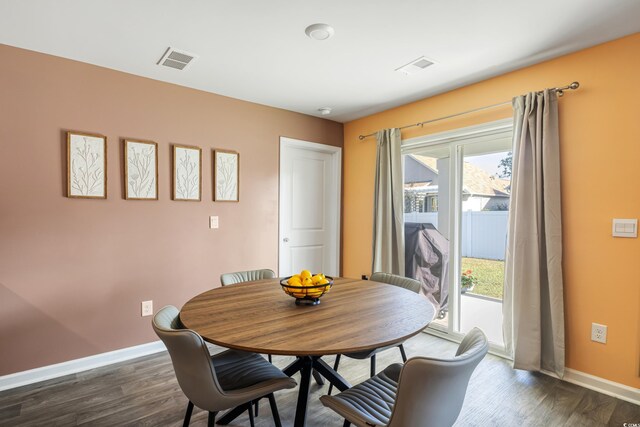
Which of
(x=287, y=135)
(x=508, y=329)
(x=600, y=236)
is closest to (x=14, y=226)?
(x=287, y=135)

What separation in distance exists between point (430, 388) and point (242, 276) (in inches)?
72.7

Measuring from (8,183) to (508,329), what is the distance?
13.1 feet

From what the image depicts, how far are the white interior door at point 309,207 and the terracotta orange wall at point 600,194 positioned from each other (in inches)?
91.0

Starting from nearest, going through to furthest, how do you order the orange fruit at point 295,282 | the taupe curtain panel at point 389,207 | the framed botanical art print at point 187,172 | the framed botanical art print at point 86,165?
the orange fruit at point 295,282, the framed botanical art print at point 86,165, the framed botanical art print at point 187,172, the taupe curtain panel at point 389,207

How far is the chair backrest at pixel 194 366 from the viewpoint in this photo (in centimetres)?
128

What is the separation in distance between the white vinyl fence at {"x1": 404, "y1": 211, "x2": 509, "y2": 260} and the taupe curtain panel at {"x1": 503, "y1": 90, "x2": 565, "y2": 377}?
0.27 m

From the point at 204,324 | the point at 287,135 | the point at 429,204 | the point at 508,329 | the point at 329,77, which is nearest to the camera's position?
the point at 204,324

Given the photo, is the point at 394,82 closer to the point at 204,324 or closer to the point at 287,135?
the point at 287,135

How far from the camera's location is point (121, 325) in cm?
284

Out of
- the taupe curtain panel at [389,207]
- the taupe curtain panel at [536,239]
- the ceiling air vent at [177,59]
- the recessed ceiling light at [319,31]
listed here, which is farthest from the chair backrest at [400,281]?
the ceiling air vent at [177,59]

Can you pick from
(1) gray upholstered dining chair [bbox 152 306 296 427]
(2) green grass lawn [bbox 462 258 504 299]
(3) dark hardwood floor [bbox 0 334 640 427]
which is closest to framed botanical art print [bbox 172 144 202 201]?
(3) dark hardwood floor [bbox 0 334 640 427]

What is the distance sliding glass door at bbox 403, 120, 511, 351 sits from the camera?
2977mm

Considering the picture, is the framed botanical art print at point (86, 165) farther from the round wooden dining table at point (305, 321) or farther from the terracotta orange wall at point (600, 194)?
the terracotta orange wall at point (600, 194)

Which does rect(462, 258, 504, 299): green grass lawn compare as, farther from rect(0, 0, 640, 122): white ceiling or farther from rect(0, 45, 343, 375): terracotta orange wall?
rect(0, 45, 343, 375): terracotta orange wall
